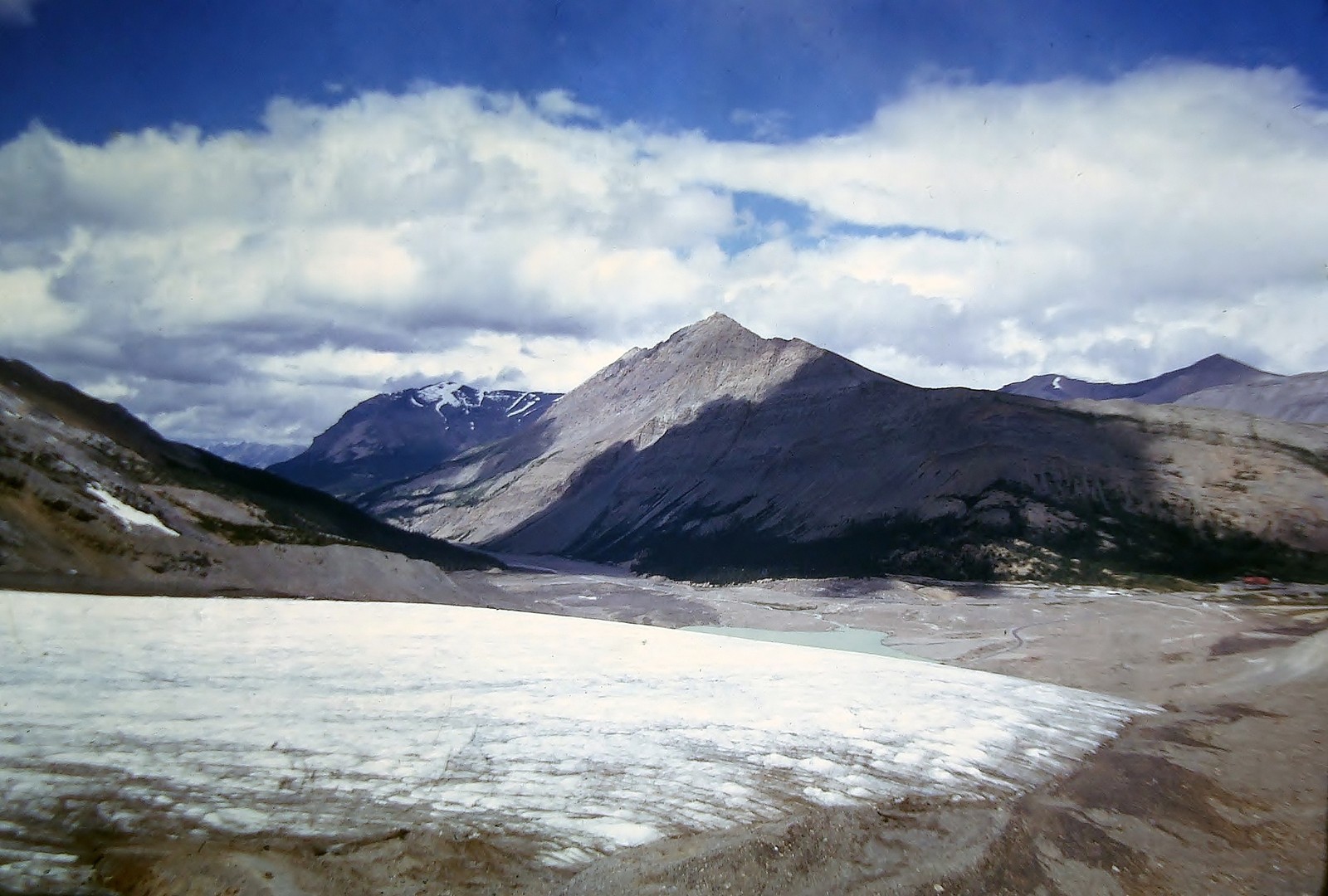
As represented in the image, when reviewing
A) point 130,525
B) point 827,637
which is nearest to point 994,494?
point 827,637

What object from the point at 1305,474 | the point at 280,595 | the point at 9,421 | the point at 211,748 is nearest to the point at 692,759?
the point at 211,748

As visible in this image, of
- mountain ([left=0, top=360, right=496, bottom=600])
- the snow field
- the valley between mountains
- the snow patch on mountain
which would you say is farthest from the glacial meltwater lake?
the snow field

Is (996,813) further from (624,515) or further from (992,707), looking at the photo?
(624,515)

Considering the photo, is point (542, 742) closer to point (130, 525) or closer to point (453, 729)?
point (453, 729)

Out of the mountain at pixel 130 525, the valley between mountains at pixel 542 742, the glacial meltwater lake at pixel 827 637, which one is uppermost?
the mountain at pixel 130 525

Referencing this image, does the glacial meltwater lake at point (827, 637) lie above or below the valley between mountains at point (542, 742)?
below

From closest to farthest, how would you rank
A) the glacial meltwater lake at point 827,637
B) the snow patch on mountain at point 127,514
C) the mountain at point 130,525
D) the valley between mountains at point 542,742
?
the valley between mountains at point 542,742 → the mountain at point 130,525 → the snow patch on mountain at point 127,514 → the glacial meltwater lake at point 827,637

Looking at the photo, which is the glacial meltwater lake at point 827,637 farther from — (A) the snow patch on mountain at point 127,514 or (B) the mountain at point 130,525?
(A) the snow patch on mountain at point 127,514

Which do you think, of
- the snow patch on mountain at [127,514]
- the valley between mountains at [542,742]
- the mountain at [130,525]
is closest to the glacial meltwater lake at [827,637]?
the valley between mountains at [542,742]
